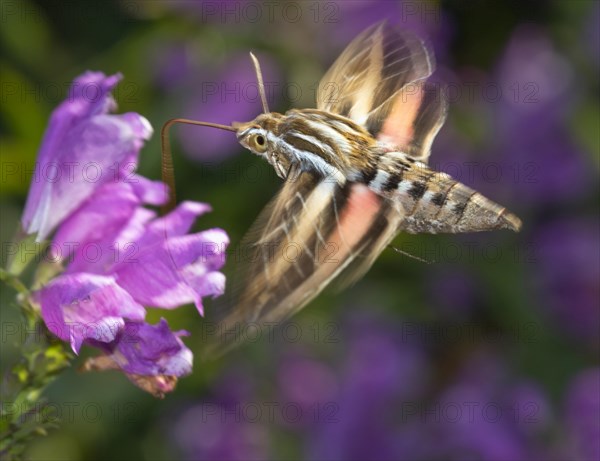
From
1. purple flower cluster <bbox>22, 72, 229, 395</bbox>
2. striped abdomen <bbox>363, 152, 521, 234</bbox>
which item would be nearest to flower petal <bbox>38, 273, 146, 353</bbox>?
purple flower cluster <bbox>22, 72, 229, 395</bbox>

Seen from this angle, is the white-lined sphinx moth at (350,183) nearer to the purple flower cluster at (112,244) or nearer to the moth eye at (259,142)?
the moth eye at (259,142)

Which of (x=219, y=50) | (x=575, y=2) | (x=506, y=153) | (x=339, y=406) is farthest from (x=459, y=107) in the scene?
(x=339, y=406)

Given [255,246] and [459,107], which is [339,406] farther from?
[255,246]

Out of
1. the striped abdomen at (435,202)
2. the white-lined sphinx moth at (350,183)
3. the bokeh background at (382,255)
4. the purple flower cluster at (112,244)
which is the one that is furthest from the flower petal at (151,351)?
the bokeh background at (382,255)

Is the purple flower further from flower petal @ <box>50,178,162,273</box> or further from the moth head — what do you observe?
the moth head

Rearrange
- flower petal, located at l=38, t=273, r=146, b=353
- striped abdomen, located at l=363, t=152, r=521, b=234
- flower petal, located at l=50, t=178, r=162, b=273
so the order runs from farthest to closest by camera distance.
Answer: striped abdomen, located at l=363, t=152, r=521, b=234 → flower petal, located at l=50, t=178, r=162, b=273 → flower petal, located at l=38, t=273, r=146, b=353

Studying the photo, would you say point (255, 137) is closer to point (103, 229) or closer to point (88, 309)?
point (103, 229)
